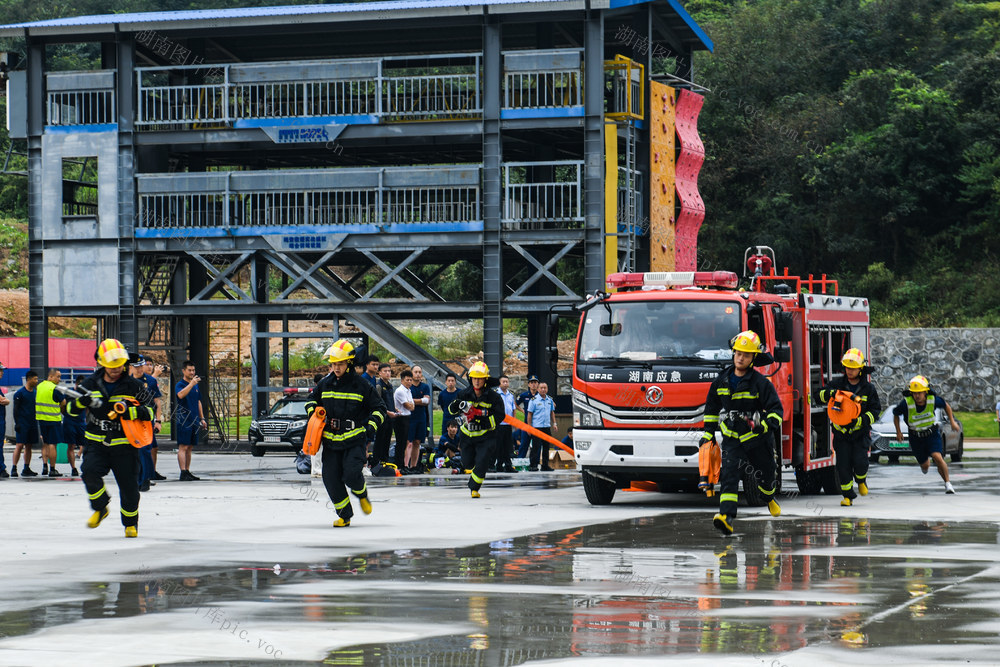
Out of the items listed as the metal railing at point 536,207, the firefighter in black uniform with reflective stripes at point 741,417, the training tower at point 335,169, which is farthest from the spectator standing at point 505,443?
the firefighter in black uniform with reflective stripes at point 741,417

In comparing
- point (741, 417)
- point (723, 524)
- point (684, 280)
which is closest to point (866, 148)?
point (684, 280)

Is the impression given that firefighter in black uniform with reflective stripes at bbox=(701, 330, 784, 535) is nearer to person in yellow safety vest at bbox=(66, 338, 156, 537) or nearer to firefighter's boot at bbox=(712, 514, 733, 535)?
firefighter's boot at bbox=(712, 514, 733, 535)

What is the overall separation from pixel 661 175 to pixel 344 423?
848 inches

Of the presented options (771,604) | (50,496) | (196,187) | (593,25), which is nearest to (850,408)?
(771,604)

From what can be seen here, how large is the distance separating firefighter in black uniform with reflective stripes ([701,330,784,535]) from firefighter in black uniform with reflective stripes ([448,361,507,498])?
5204 mm

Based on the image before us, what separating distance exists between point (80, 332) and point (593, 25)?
129ft

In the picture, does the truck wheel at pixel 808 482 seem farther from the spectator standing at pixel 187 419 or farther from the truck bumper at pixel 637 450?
the spectator standing at pixel 187 419

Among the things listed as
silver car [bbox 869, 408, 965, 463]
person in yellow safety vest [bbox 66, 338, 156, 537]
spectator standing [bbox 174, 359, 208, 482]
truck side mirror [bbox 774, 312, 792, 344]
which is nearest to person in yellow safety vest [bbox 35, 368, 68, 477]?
spectator standing [bbox 174, 359, 208, 482]

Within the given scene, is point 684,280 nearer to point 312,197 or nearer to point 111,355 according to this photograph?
point 111,355

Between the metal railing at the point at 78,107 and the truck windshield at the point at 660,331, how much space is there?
67.8 ft

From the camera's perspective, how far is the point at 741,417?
1441cm

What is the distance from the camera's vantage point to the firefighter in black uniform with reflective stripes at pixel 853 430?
17953 millimetres

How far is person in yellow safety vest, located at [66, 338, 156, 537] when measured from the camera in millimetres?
14109

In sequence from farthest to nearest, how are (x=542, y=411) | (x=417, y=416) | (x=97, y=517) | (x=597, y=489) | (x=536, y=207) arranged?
1. (x=536, y=207)
2. (x=542, y=411)
3. (x=417, y=416)
4. (x=597, y=489)
5. (x=97, y=517)
